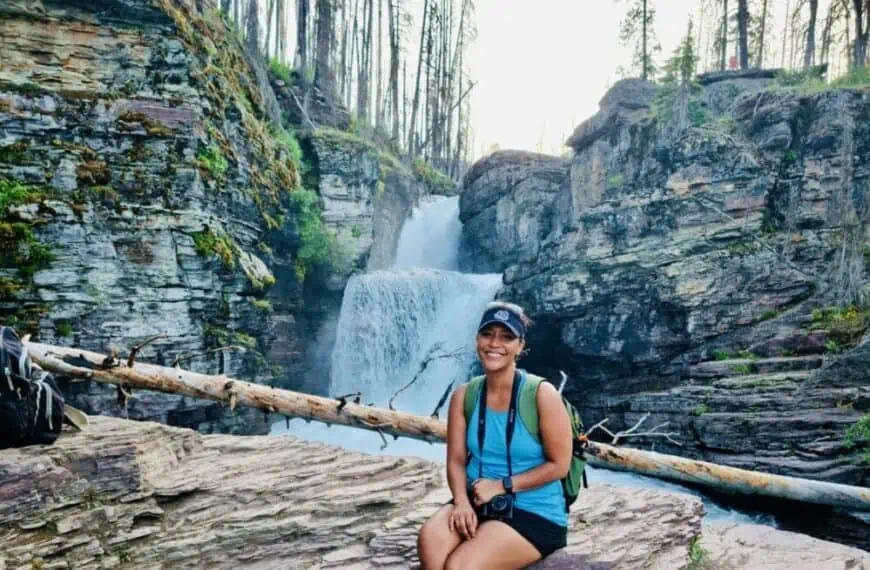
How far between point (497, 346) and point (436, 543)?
0.95 metres

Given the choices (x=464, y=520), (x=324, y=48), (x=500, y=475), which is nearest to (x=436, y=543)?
(x=464, y=520)

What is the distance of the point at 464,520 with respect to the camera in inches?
89.4

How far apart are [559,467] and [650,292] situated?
11.5 metres

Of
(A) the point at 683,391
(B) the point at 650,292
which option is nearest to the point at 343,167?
(B) the point at 650,292

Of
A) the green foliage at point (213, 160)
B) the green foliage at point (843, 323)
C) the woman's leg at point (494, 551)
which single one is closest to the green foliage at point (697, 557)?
the woman's leg at point (494, 551)

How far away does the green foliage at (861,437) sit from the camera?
836cm

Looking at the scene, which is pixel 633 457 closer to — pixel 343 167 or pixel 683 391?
pixel 683 391

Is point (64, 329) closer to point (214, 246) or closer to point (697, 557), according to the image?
point (214, 246)

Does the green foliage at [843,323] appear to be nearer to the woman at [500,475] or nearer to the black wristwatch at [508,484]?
the woman at [500,475]

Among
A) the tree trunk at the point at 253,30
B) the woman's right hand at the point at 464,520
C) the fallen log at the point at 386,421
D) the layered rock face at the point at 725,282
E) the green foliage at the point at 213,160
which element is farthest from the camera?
the tree trunk at the point at 253,30

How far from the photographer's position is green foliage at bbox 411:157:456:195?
26.5 meters

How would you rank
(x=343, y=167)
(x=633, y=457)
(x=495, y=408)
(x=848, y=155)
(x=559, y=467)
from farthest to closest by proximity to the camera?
(x=343, y=167) < (x=848, y=155) < (x=633, y=457) < (x=495, y=408) < (x=559, y=467)

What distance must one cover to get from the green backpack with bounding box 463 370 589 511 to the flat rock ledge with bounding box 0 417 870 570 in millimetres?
409

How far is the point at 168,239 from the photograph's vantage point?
32.4 ft
